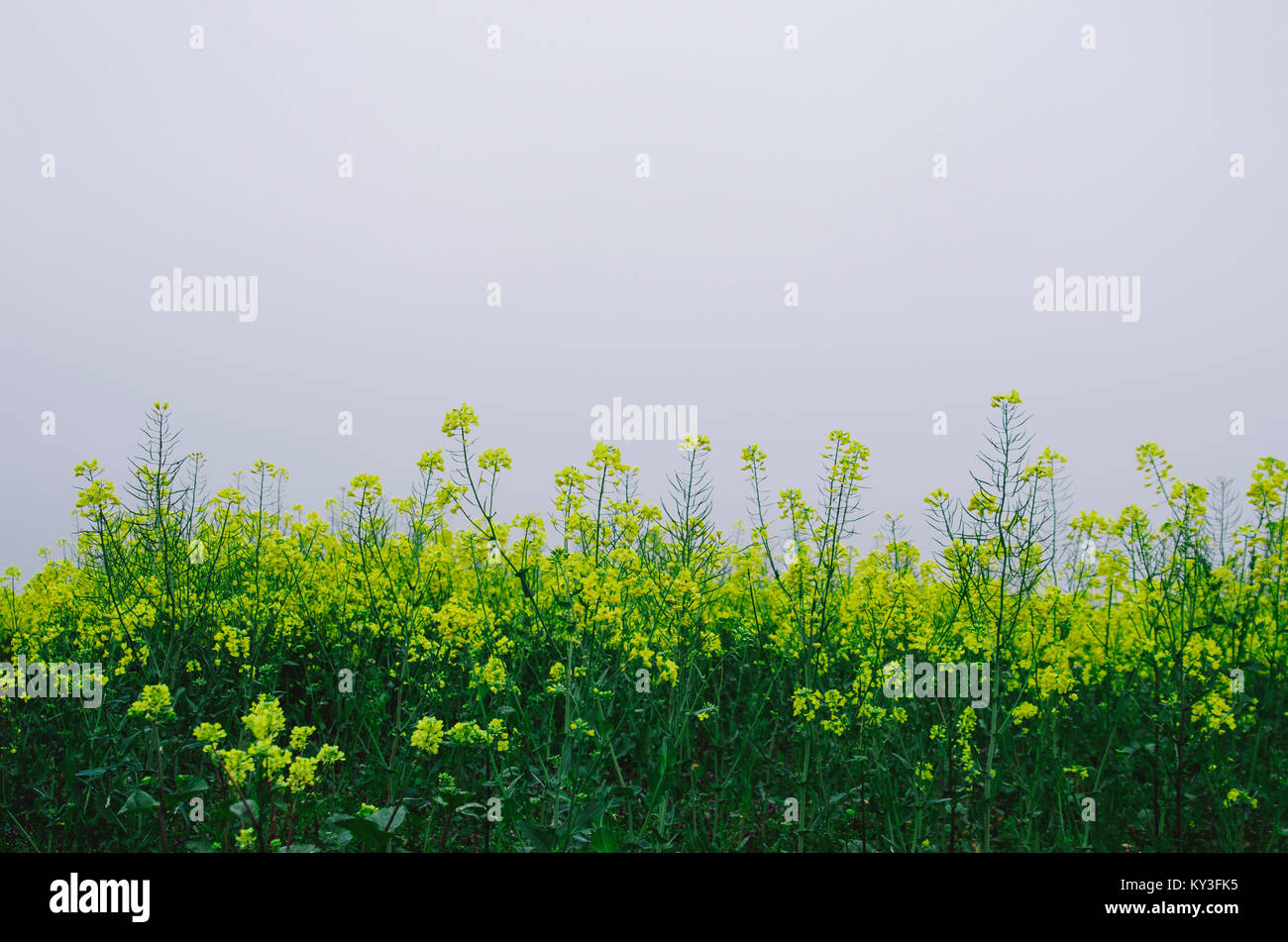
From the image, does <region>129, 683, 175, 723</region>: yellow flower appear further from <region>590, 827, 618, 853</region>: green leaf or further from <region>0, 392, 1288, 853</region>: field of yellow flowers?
<region>590, 827, 618, 853</region>: green leaf

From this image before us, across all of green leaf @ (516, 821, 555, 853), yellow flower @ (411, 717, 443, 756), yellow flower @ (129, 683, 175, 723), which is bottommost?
green leaf @ (516, 821, 555, 853)

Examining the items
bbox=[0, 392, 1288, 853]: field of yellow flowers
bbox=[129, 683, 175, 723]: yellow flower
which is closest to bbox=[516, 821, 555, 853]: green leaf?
bbox=[0, 392, 1288, 853]: field of yellow flowers

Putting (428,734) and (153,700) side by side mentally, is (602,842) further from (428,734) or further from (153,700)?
(153,700)

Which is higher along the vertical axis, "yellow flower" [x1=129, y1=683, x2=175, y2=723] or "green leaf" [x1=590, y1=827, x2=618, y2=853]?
"yellow flower" [x1=129, y1=683, x2=175, y2=723]

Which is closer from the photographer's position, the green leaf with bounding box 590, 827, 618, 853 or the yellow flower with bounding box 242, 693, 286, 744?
the yellow flower with bounding box 242, 693, 286, 744

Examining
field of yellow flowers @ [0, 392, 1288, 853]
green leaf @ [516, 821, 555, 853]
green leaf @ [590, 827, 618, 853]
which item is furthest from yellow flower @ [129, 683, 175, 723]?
green leaf @ [590, 827, 618, 853]

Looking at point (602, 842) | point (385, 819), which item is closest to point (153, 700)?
point (385, 819)

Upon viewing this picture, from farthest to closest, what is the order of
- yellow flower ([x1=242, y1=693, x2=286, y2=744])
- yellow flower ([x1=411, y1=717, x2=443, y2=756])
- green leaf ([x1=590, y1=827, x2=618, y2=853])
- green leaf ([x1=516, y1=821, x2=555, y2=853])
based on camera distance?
green leaf ([x1=590, y1=827, x2=618, y2=853])
green leaf ([x1=516, y1=821, x2=555, y2=853])
yellow flower ([x1=411, y1=717, x2=443, y2=756])
yellow flower ([x1=242, y1=693, x2=286, y2=744])

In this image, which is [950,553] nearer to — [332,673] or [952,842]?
[952,842]

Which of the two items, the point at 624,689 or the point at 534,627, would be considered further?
the point at 534,627

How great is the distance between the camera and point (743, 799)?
13.3 feet

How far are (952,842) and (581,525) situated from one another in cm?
219

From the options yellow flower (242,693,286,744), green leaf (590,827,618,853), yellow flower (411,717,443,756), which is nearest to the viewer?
yellow flower (242,693,286,744)
